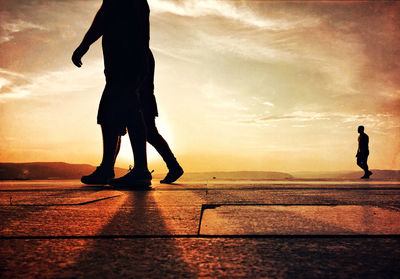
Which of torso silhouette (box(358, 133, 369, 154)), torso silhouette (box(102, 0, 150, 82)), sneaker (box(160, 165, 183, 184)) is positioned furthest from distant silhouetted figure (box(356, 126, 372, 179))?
torso silhouette (box(102, 0, 150, 82))

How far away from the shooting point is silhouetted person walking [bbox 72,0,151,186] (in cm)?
424

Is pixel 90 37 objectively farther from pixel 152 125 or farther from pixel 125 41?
pixel 152 125

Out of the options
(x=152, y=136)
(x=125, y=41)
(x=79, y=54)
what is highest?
(x=125, y=41)

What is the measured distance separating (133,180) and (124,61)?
1.31m

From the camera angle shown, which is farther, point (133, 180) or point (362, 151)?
point (362, 151)

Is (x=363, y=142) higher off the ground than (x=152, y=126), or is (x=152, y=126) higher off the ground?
(x=363, y=142)

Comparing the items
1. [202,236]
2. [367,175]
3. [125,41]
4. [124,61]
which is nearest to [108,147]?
[124,61]

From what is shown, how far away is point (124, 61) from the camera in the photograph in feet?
14.2

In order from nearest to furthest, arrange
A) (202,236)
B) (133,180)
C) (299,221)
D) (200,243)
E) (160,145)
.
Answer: (200,243) < (202,236) < (299,221) < (133,180) < (160,145)

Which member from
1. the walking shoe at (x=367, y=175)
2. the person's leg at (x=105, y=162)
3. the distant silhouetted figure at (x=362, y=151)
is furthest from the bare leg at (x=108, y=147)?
the distant silhouetted figure at (x=362, y=151)

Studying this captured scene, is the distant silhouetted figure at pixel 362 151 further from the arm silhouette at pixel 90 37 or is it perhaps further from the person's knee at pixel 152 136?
the arm silhouette at pixel 90 37

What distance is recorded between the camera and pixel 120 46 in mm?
4332

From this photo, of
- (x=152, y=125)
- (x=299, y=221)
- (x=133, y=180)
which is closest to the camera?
(x=299, y=221)

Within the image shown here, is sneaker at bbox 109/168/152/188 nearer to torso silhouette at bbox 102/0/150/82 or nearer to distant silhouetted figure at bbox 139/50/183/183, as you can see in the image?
distant silhouetted figure at bbox 139/50/183/183
